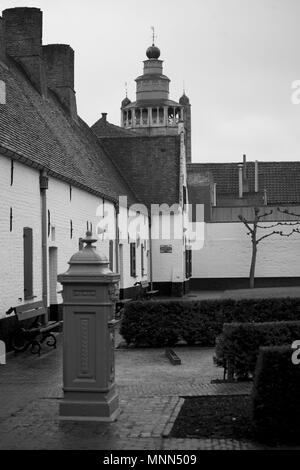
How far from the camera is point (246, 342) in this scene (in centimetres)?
1177

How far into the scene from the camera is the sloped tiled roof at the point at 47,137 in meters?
18.0

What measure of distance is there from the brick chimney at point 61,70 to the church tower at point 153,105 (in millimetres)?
57973

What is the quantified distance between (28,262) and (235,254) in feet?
89.8

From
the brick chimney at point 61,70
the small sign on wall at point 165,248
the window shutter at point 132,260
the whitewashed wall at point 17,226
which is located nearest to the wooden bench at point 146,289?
the window shutter at point 132,260

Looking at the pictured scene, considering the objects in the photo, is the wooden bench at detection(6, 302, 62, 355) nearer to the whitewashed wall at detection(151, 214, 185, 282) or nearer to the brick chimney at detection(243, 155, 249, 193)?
the whitewashed wall at detection(151, 214, 185, 282)

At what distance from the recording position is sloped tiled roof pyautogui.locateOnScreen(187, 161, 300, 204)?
66500 millimetres

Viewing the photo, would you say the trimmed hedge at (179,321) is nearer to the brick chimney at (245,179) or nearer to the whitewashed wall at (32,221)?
the whitewashed wall at (32,221)

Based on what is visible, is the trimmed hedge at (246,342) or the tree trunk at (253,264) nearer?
the trimmed hedge at (246,342)

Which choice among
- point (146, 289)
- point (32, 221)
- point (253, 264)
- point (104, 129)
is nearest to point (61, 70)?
point (146, 289)

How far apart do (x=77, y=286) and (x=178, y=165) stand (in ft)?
96.9

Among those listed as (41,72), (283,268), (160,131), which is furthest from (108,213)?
(160,131)

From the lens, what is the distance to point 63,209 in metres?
20.9

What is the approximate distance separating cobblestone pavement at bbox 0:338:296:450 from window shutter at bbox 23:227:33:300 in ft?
6.47

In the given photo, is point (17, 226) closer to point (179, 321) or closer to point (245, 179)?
point (179, 321)
